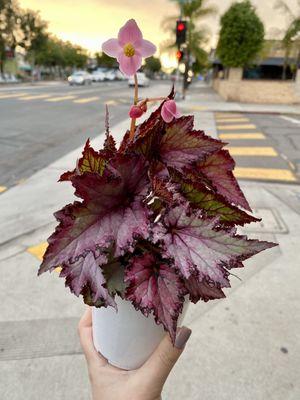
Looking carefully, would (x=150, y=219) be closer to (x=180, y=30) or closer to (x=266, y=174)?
(x=266, y=174)

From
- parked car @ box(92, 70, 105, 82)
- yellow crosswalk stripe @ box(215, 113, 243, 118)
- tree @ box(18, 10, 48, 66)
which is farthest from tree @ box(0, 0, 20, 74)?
yellow crosswalk stripe @ box(215, 113, 243, 118)

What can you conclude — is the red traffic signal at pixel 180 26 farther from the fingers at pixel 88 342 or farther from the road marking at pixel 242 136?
the fingers at pixel 88 342

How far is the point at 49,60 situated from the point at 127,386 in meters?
61.5

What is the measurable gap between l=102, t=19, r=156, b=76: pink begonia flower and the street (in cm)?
450

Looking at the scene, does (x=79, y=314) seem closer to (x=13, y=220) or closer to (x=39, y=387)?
(x=39, y=387)

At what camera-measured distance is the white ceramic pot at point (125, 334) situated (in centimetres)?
104

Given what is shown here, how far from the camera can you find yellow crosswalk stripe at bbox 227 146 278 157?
23.5ft

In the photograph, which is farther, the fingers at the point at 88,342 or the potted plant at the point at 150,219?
the fingers at the point at 88,342

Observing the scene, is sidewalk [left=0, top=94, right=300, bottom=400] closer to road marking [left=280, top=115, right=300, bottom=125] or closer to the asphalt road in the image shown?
the asphalt road

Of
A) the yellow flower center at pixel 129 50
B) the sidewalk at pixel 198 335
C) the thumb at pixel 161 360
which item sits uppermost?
the yellow flower center at pixel 129 50

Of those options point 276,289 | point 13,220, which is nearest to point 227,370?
point 276,289

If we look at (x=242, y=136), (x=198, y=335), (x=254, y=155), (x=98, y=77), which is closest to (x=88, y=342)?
(x=198, y=335)

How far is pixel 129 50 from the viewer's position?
0.88 m

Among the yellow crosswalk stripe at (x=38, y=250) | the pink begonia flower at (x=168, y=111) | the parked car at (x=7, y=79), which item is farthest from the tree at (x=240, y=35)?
the parked car at (x=7, y=79)
